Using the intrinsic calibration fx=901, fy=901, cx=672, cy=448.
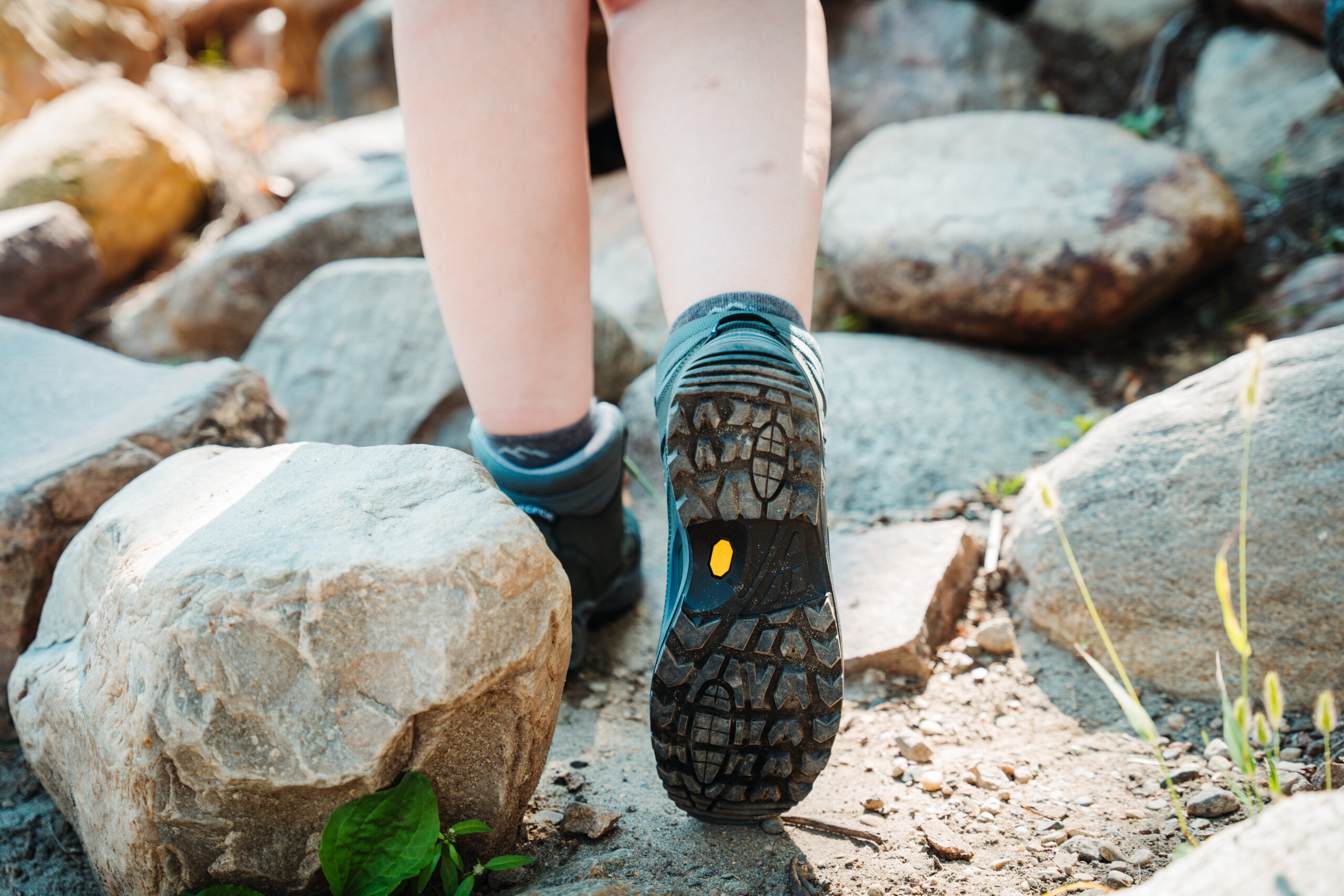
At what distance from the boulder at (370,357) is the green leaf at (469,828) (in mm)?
1488

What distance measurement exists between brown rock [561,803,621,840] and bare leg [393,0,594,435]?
1.74 ft

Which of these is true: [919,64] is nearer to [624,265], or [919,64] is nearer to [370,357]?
[624,265]

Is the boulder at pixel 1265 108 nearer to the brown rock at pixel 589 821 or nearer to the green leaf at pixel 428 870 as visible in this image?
the brown rock at pixel 589 821

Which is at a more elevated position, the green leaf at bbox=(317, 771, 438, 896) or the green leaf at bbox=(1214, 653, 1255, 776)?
the green leaf at bbox=(1214, 653, 1255, 776)

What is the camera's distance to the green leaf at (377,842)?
0.88 meters

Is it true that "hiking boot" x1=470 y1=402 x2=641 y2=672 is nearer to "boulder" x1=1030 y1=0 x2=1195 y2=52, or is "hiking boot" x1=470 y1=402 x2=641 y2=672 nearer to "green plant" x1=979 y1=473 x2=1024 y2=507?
"green plant" x1=979 y1=473 x2=1024 y2=507

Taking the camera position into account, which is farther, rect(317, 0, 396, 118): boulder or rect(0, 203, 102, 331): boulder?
rect(317, 0, 396, 118): boulder

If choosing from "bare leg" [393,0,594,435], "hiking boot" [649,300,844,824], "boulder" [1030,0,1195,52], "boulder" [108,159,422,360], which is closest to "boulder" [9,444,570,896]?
"hiking boot" [649,300,844,824]

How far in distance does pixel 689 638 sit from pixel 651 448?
1.46 meters

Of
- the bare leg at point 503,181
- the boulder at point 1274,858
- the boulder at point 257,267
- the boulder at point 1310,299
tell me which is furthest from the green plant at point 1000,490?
the boulder at point 257,267

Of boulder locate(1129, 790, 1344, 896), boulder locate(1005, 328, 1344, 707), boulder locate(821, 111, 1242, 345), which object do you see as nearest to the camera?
boulder locate(1129, 790, 1344, 896)

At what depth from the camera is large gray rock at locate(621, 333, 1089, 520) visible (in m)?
2.04

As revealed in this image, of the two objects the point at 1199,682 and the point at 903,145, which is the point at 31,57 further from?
the point at 1199,682

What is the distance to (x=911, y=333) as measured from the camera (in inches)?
103
